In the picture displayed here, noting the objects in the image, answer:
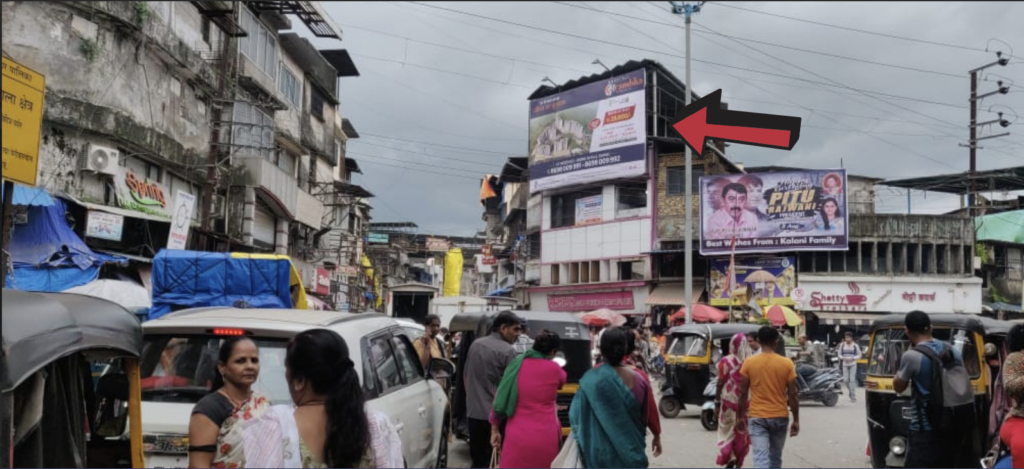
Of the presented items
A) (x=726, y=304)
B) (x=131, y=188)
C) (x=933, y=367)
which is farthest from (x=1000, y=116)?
(x=726, y=304)

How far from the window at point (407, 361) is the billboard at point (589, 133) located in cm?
3468

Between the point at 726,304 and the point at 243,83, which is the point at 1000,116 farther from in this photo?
the point at 726,304

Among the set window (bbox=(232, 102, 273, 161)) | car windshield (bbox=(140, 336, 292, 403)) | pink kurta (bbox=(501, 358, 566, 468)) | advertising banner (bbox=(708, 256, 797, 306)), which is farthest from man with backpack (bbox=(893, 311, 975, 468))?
advertising banner (bbox=(708, 256, 797, 306))

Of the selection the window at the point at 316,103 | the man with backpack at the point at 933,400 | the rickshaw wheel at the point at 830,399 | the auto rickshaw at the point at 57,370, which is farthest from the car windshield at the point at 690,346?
the window at the point at 316,103

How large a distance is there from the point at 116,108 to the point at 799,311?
2908cm

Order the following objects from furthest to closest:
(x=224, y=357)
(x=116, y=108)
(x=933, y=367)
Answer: (x=116, y=108), (x=933, y=367), (x=224, y=357)

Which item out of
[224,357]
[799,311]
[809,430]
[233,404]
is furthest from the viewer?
[799,311]

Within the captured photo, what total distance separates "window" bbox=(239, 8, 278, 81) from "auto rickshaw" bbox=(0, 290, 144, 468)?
22.8m

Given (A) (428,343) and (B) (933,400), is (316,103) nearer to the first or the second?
(A) (428,343)

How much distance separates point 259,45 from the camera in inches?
1088

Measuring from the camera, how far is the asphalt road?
1083cm

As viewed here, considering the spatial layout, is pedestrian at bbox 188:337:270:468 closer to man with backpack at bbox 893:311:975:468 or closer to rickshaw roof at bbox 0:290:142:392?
rickshaw roof at bbox 0:290:142:392

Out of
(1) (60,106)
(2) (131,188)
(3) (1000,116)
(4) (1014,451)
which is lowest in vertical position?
(4) (1014,451)

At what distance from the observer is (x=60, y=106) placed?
1652 centimetres
